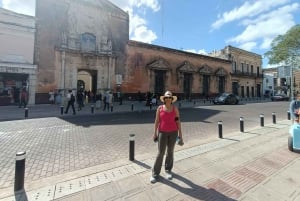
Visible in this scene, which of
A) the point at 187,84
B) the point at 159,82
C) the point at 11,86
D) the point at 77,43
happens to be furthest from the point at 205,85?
the point at 11,86

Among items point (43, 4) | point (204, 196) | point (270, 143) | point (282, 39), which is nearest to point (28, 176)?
point (204, 196)

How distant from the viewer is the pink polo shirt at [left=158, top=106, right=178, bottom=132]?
4421 millimetres

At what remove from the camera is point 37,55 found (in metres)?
21.0

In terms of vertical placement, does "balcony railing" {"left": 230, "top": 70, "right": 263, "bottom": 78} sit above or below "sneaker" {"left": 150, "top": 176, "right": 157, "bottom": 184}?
above

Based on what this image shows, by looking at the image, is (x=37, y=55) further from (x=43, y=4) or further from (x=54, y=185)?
(x=54, y=185)

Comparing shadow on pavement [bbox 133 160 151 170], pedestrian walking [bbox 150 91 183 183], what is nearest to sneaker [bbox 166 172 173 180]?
pedestrian walking [bbox 150 91 183 183]

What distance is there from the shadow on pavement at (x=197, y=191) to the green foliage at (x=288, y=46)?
75.2ft

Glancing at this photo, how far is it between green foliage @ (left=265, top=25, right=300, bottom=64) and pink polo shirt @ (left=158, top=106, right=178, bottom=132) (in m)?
22.6

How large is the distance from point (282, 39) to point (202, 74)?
13.9 meters

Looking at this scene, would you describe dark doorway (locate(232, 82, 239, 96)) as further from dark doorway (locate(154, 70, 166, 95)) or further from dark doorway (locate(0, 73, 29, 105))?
dark doorway (locate(0, 73, 29, 105))

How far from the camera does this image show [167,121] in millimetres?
4422

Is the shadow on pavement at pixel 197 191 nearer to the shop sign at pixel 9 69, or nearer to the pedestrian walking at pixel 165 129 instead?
the pedestrian walking at pixel 165 129

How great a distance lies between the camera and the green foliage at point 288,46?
21688mm

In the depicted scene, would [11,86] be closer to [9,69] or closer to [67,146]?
[9,69]
